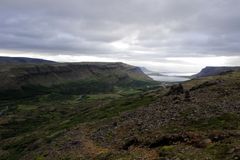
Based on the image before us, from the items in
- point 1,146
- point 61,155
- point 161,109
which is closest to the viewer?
point 61,155

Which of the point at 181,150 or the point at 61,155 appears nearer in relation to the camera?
the point at 181,150

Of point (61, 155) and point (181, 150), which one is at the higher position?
Result: point (181, 150)

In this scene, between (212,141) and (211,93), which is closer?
(212,141)

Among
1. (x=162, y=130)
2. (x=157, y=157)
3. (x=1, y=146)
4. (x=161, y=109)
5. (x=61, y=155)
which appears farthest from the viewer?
(x=1, y=146)

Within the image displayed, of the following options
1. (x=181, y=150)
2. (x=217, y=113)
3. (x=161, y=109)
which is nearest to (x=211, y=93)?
(x=161, y=109)

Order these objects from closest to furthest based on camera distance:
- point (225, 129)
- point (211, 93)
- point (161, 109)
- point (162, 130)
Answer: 1. point (225, 129)
2. point (162, 130)
3. point (161, 109)
4. point (211, 93)

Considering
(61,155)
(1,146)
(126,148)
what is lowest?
A: (1,146)

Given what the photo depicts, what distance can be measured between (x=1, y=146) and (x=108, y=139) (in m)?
96.8

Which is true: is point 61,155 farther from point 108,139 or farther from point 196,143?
point 196,143

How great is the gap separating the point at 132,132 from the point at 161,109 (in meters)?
14.6

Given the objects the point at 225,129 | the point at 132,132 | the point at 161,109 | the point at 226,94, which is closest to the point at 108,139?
the point at 132,132

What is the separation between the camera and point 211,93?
291 feet

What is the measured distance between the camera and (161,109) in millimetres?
80312

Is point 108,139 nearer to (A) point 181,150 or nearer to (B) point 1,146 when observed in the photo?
(A) point 181,150
